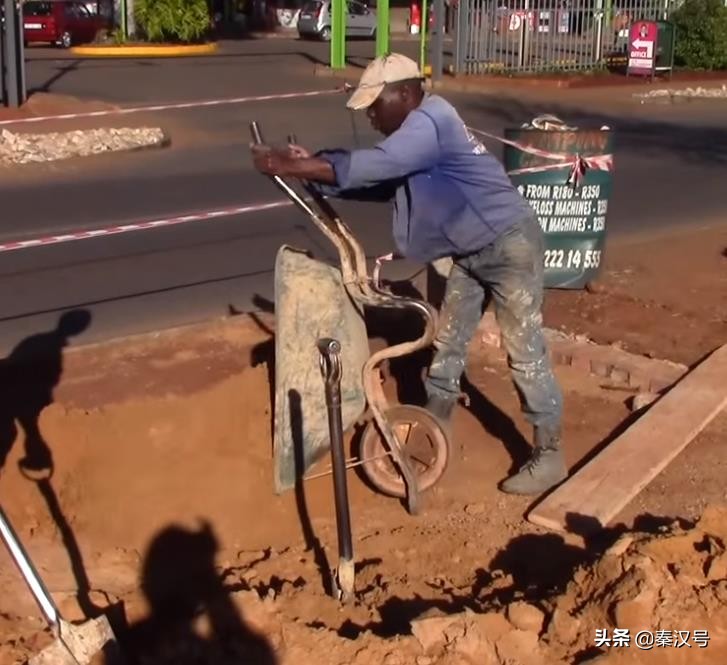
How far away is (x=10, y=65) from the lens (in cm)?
2112

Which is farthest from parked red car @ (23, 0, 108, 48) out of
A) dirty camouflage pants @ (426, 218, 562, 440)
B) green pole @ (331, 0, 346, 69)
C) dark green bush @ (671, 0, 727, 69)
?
dirty camouflage pants @ (426, 218, 562, 440)

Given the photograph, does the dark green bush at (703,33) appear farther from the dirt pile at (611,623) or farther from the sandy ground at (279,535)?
the dirt pile at (611,623)

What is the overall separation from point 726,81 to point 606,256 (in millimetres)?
22284

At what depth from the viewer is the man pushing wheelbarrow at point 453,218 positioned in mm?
5184

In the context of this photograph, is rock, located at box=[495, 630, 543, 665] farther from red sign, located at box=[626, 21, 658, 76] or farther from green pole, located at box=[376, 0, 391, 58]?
red sign, located at box=[626, 21, 658, 76]

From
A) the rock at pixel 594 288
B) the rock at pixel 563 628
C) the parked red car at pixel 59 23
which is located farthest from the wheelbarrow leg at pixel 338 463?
the parked red car at pixel 59 23

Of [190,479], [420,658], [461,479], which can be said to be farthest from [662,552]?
[190,479]

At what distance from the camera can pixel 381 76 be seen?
17.4 feet

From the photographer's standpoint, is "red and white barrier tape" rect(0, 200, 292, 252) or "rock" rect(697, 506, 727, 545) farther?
"red and white barrier tape" rect(0, 200, 292, 252)

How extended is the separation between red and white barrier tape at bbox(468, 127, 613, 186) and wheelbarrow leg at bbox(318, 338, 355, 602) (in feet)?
15.3

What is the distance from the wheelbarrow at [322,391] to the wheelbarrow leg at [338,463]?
0.87 meters

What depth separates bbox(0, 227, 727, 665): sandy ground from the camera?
440 cm

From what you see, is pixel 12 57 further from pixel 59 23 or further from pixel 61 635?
pixel 59 23

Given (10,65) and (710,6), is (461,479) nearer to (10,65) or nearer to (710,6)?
(10,65)
